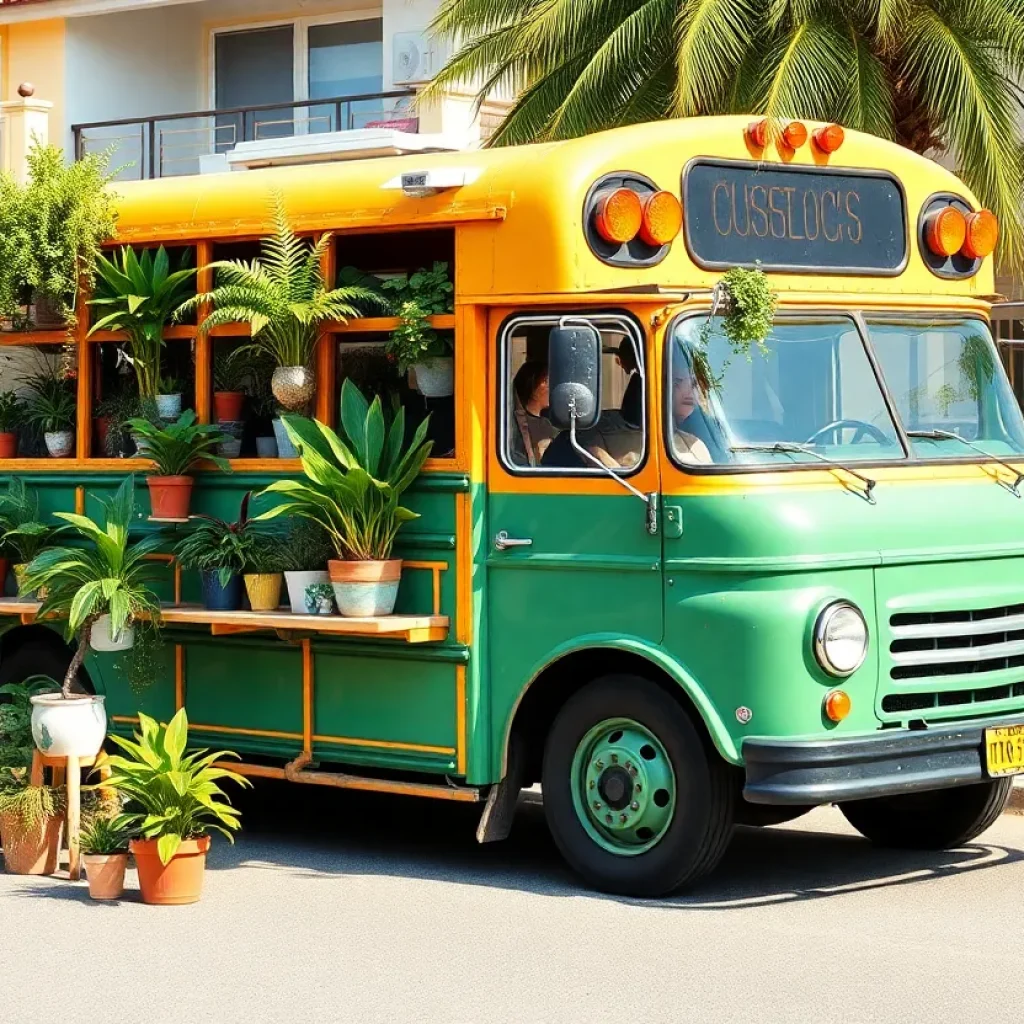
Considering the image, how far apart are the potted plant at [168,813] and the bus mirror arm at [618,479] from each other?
1.86 m

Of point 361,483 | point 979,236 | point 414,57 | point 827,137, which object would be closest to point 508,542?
point 361,483

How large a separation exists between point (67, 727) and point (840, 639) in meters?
3.16

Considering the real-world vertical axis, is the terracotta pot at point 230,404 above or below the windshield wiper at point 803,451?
above

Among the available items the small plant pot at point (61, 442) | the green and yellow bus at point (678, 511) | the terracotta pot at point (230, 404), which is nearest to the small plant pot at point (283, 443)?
the green and yellow bus at point (678, 511)

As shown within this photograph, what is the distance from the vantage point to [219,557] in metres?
9.65

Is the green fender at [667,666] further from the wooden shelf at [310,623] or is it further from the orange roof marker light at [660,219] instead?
the orange roof marker light at [660,219]

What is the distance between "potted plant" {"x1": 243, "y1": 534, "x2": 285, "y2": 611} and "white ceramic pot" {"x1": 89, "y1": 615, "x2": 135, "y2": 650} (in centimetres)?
61

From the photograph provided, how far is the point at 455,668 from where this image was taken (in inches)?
361

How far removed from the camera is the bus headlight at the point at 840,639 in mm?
8352

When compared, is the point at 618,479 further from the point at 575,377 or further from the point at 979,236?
the point at 979,236

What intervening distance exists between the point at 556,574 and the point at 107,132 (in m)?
16.3

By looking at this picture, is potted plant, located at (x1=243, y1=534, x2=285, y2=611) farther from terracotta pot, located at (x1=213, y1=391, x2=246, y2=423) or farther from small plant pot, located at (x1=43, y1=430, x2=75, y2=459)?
small plant pot, located at (x1=43, y1=430, x2=75, y2=459)

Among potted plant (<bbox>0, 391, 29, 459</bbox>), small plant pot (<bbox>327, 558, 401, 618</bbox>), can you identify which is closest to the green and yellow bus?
small plant pot (<bbox>327, 558, 401, 618</bbox>)

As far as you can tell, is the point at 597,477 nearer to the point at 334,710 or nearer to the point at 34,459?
the point at 334,710
